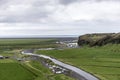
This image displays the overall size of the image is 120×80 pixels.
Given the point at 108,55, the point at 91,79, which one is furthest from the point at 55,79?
the point at 108,55

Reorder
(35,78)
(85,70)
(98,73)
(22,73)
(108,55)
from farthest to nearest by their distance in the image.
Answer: (108,55), (85,70), (98,73), (22,73), (35,78)

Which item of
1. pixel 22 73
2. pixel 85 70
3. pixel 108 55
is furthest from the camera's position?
pixel 108 55

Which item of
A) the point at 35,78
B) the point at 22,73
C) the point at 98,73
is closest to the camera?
the point at 35,78

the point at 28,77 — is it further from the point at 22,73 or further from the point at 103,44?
the point at 103,44

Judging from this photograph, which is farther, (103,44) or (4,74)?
(103,44)

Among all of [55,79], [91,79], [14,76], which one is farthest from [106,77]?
[14,76]

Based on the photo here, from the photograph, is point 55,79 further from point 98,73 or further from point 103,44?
point 103,44

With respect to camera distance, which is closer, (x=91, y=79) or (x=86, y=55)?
(x=91, y=79)

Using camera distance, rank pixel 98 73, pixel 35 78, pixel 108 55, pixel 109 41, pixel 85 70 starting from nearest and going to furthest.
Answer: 1. pixel 35 78
2. pixel 98 73
3. pixel 85 70
4. pixel 108 55
5. pixel 109 41

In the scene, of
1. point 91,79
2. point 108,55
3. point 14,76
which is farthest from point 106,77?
point 108,55
